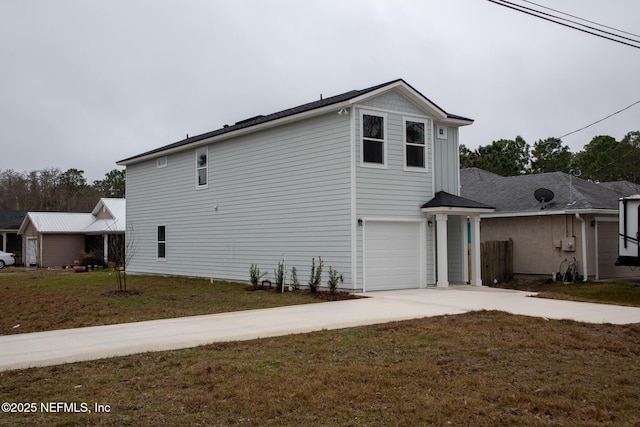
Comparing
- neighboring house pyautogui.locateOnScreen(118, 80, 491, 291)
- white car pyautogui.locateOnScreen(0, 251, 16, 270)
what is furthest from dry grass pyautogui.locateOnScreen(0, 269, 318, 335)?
white car pyautogui.locateOnScreen(0, 251, 16, 270)

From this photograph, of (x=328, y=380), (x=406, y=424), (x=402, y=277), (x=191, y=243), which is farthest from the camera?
(x=191, y=243)

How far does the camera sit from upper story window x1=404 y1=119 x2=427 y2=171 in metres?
16.5

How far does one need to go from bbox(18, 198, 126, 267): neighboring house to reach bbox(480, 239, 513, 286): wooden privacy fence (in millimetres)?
22674

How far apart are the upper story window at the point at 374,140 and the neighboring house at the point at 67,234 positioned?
909 inches

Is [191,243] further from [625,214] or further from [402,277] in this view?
[625,214]

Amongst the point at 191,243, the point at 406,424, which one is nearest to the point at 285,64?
the point at 191,243

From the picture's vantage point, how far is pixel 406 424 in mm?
4840

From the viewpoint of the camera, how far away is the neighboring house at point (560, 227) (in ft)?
64.7

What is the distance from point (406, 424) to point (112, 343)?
17.3 ft

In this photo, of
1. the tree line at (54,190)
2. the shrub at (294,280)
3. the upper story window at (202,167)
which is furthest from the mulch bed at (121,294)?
the tree line at (54,190)

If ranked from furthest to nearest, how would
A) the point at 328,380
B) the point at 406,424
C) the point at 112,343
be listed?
1. the point at 112,343
2. the point at 328,380
3. the point at 406,424

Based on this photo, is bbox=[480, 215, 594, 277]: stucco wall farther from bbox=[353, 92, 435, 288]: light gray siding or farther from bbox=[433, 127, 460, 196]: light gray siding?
bbox=[353, 92, 435, 288]: light gray siding

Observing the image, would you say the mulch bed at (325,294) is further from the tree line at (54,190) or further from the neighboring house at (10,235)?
the tree line at (54,190)

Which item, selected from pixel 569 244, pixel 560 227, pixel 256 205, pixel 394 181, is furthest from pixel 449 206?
pixel 560 227
